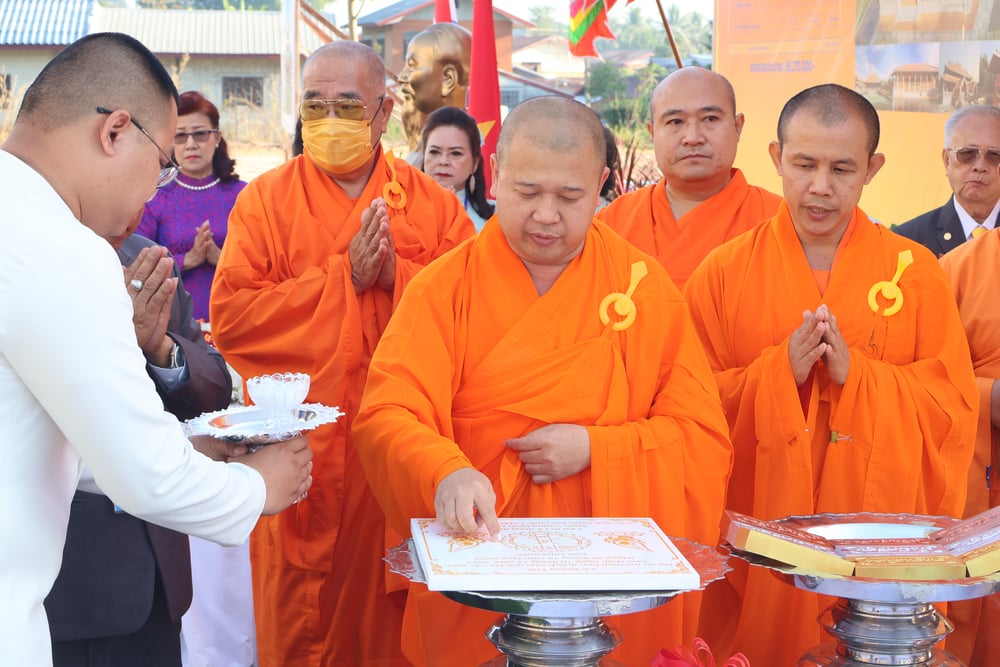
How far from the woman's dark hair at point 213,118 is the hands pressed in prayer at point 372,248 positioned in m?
1.94

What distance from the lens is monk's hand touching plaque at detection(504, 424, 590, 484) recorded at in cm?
256

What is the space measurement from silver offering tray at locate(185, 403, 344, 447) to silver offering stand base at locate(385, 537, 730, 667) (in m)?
0.31

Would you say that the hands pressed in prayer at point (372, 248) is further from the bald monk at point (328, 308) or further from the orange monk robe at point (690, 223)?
the orange monk robe at point (690, 223)

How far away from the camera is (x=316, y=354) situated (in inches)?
140

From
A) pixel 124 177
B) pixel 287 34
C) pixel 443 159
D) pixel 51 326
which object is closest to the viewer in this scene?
pixel 51 326

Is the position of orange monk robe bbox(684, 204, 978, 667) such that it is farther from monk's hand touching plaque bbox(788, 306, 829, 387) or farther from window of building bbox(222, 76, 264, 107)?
window of building bbox(222, 76, 264, 107)

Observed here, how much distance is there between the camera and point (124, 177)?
187cm

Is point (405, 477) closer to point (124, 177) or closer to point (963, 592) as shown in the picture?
point (124, 177)

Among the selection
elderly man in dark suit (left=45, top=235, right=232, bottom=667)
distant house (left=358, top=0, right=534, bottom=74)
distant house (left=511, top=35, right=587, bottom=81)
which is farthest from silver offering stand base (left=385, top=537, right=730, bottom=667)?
distant house (left=511, top=35, right=587, bottom=81)

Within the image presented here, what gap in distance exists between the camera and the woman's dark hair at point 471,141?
Result: 5074mm

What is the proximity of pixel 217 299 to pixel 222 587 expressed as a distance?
1315 millimetres

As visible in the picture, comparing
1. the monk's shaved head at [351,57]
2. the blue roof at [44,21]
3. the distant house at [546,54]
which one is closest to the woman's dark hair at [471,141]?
the monk's shaved head at [351,57]

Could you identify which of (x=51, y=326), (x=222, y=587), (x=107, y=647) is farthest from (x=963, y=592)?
(x=222, y=587)

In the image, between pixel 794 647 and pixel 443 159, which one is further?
pixel 443 159
